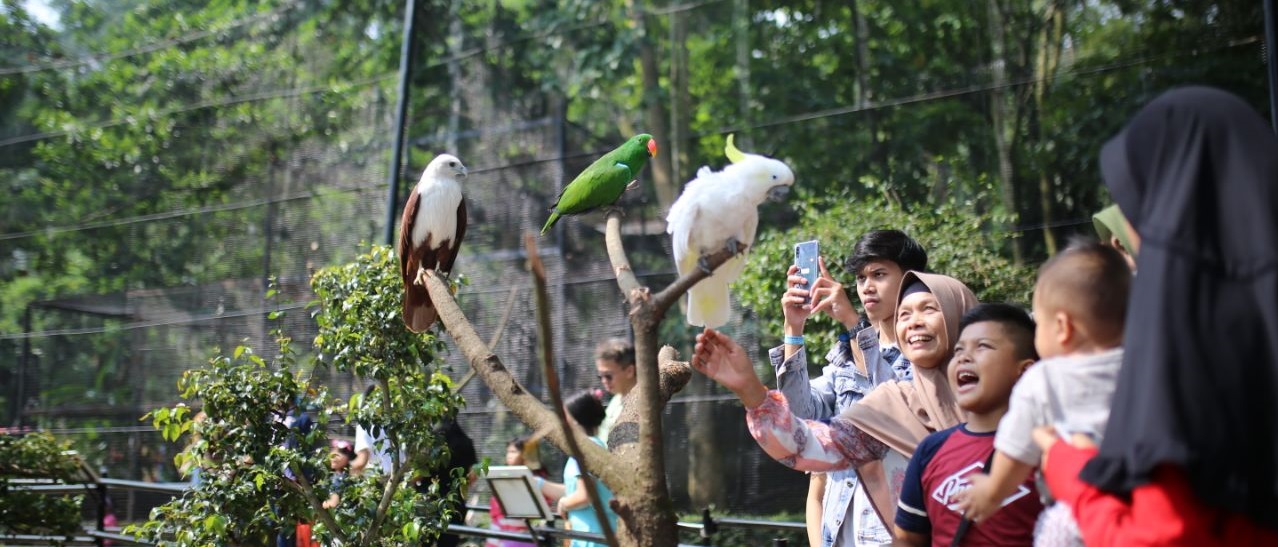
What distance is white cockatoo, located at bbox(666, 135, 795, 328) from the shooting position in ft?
7.84

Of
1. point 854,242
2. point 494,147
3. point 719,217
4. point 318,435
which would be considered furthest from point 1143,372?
point 494,147

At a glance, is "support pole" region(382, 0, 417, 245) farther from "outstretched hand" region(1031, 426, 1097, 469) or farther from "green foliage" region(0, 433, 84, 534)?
"outstretched hand" region(1031, 426, 1097, 469)

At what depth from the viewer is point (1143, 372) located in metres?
1.37

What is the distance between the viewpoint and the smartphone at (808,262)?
2891 millimetres

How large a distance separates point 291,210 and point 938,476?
719cm

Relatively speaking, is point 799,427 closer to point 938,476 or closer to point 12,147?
point 938,476

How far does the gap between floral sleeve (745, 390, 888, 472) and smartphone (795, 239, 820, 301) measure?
1.86 feet

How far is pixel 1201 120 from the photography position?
56.5 inches

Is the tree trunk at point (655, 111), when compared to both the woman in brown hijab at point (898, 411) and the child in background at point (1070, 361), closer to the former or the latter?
the woman in brown hijab at point (898, 411)

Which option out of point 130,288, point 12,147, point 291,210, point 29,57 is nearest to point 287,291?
point 291,210

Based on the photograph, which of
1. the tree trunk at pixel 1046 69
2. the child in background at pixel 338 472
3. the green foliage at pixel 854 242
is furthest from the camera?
the tree trunk at pixel 1046 69

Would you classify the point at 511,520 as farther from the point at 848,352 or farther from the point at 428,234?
the point at 848,352

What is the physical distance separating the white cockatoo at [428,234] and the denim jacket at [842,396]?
3.62ft

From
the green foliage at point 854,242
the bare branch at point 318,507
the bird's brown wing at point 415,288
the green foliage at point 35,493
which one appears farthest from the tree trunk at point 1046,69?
the green foliage at point 35,493
